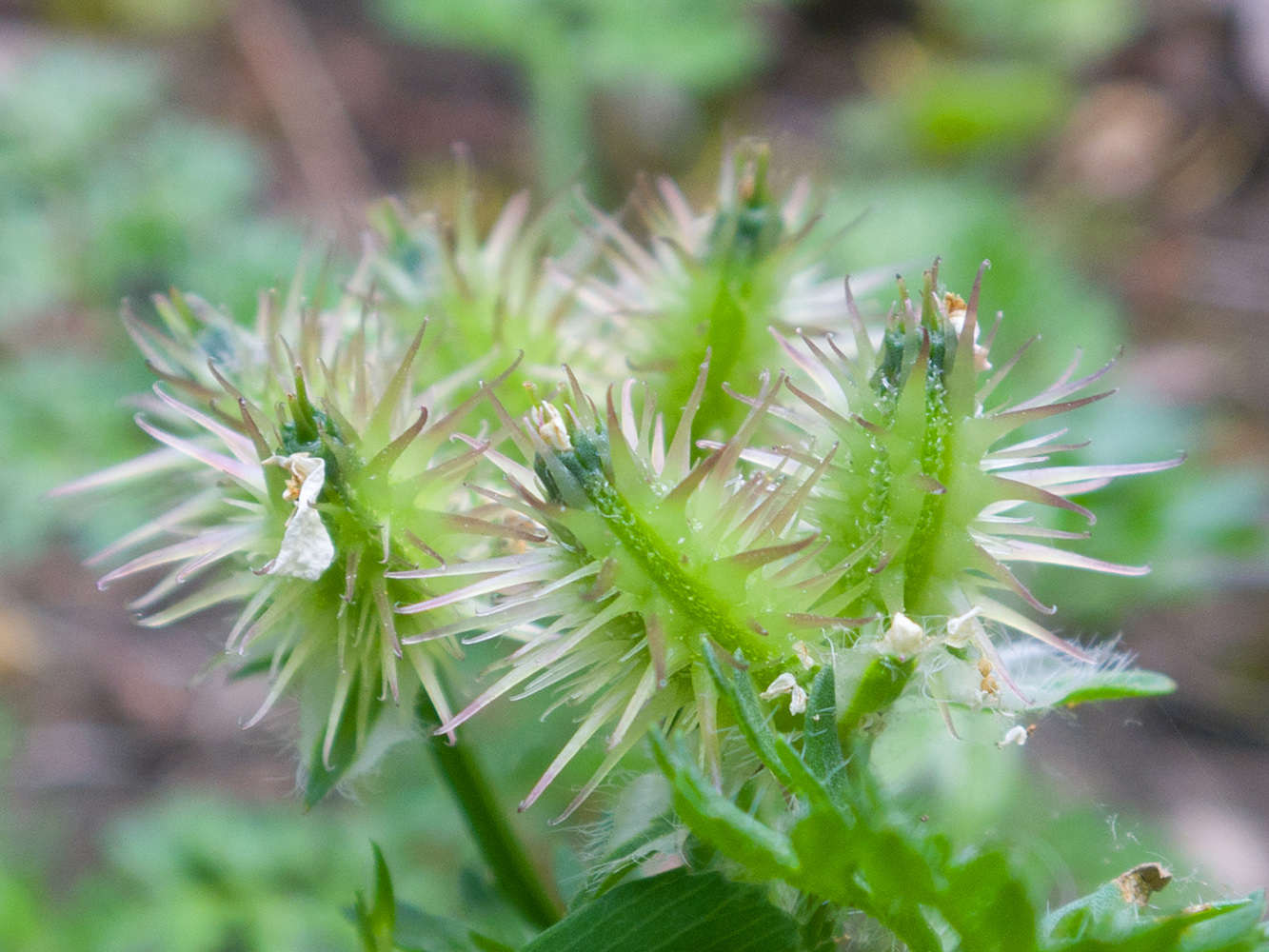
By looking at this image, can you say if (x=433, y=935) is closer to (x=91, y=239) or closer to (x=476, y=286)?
(x=476, y=286)

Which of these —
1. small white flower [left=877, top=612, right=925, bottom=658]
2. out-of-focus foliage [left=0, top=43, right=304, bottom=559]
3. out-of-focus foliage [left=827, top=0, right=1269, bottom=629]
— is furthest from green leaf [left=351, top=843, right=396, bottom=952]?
out-of-focus foliage [left=0, top=43, right=304, bottom=559]

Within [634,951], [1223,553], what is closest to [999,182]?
[1223,553]

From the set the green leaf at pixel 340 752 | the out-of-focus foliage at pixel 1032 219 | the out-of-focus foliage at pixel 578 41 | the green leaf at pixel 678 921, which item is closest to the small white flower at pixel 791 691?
the green leaf at pixel 678 921

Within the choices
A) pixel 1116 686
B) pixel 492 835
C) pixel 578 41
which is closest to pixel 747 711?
pixel 1116 686

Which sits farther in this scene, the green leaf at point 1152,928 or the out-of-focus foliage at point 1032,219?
the out-of-focus foliage at point 1032,219

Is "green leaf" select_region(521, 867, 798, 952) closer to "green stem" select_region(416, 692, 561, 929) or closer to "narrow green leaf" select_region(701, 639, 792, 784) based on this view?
"narrow green leaf" select_region(701, 639, 792, 784)

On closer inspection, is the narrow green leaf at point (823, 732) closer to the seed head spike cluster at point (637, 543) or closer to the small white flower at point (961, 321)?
the seed head spike cluster at point (637, 543)
